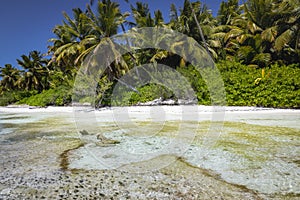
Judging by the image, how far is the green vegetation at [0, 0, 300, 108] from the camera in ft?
35.5

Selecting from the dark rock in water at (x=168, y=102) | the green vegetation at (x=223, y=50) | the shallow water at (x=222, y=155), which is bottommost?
the shallow water at (x=222, y=155)

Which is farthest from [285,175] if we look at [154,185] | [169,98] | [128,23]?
[128,23]

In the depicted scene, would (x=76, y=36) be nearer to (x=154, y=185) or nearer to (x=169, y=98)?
(x=169, y=98)

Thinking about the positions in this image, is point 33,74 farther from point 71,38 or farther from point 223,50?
point 223,50

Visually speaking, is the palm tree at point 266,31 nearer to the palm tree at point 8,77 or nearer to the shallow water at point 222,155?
the shallow water at point 222,155

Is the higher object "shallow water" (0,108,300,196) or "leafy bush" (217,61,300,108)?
"leafy bush" (217,61,300,108)

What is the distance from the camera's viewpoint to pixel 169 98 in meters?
13.7

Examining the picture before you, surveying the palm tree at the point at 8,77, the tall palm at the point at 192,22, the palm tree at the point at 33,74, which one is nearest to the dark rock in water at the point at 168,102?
the tall palm at the point at 192,22

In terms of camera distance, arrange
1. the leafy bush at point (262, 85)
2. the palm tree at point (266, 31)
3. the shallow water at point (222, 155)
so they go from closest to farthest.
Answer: the shallow water at point (222, 155) → the leafy bush at point (262, 85) → the palm tree at point (266, 31)

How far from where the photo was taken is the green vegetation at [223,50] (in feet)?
35.5

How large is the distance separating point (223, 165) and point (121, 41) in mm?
13417

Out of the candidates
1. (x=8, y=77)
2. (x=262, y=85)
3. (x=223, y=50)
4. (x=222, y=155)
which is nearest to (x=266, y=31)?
(x=223, y=50)

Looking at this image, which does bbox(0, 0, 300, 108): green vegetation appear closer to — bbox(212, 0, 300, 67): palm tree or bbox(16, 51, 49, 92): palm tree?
bbox(212, 0, 300, 67): palm tree

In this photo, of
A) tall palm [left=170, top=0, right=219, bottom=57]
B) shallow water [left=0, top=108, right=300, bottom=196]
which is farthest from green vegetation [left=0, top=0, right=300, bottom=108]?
shallow water [left=0, top=108, right=300, bottom=196]
